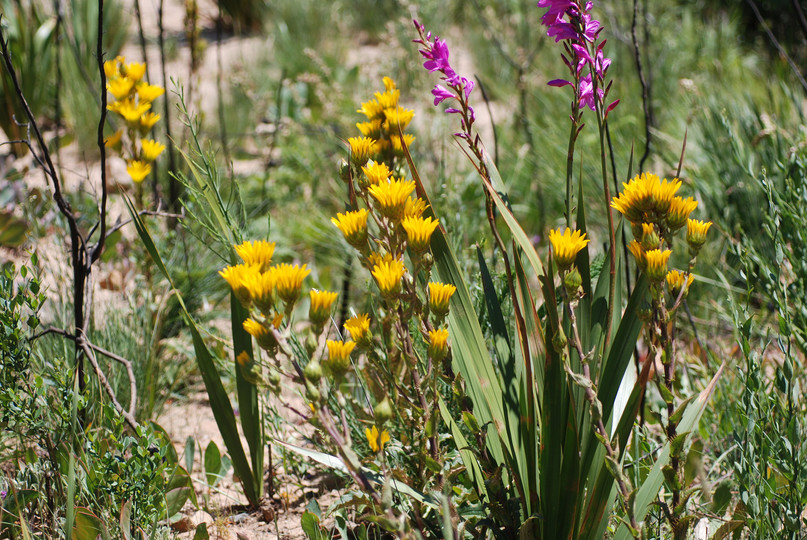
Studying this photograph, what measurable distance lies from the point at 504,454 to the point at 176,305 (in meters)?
1.62

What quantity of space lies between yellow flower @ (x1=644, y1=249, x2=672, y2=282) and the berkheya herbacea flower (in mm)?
224

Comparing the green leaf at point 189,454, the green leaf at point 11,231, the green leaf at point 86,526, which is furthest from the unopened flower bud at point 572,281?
the green leaf at point 11,231

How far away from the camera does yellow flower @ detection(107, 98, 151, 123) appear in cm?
194

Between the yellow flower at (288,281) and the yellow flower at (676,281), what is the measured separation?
541 millimetres

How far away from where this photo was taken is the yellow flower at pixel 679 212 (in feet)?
3.22

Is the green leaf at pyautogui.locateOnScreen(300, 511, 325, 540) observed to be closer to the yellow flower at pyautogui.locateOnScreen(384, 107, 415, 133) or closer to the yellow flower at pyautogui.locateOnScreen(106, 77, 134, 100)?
the yellow flower at pyautogui.locateOnScreen(384, 107, 415, 133)

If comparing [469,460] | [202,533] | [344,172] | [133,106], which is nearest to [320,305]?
[344,172]

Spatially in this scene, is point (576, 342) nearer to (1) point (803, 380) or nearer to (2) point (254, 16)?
(1) point (803, 380)

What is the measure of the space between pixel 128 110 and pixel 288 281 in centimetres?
131

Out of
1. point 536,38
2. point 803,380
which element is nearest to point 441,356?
point 803,380

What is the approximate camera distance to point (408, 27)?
4.07 m

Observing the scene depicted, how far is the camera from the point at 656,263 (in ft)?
3.07

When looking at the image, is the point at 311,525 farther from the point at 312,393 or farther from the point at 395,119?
the point at 395,119

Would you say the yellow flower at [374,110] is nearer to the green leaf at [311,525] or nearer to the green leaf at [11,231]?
the green leaf at [311,525]
